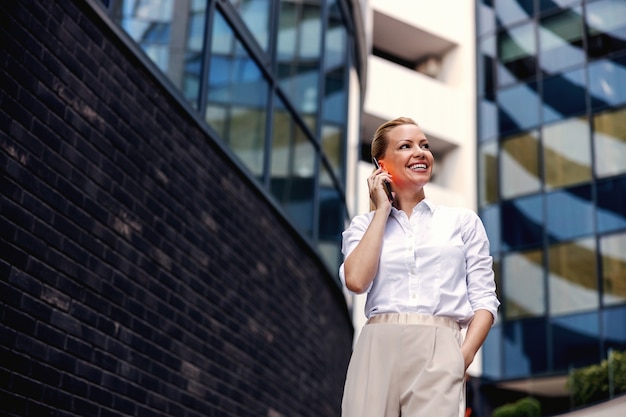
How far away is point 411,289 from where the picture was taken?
9.92ft

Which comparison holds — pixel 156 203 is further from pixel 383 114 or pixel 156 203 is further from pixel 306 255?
pixel 383 114

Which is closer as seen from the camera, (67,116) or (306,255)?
(67,116)

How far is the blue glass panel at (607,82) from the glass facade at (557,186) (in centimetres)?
2

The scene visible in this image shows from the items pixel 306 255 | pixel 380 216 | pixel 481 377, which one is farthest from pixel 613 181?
pixel 380 216

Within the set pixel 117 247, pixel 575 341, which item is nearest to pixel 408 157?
pixel 117 247

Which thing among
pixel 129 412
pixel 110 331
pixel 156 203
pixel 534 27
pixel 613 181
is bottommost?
pixel 129 412

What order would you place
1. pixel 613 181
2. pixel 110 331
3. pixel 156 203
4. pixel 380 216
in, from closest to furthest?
1. pixel 380 216
2. pixel 110 331
3. pixel 156 203
4. pixel 613 181

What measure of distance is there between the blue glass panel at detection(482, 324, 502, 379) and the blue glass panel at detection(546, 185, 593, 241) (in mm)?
2624

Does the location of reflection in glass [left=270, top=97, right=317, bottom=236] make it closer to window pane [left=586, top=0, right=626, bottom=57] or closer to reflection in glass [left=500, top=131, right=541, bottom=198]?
reflection in glass [left=500, top=131, right=541, bottom=198]

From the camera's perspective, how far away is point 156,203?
6.29 meters

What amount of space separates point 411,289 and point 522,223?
2078 cm

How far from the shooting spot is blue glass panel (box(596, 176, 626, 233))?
21219mm

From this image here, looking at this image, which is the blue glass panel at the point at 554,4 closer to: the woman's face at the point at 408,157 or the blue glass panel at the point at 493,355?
the blue glass panel at the point at 493,355

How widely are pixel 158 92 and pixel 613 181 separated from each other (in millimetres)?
17091
